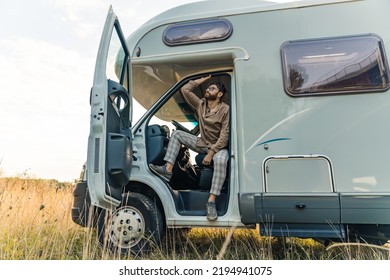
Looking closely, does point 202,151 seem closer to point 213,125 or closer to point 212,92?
point 213,125

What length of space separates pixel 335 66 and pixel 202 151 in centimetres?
161

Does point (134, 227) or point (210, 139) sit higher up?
point (210, 139)

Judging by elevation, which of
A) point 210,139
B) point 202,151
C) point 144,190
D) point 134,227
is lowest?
point 134,227

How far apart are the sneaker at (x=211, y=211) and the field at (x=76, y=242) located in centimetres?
24

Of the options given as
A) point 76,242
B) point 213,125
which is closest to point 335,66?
point 213,125

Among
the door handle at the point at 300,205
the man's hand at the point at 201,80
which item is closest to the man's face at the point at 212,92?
the man's hand at the point at 201,80

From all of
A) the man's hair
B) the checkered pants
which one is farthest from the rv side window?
the checkered pants

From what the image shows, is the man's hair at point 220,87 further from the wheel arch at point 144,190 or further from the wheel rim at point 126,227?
the wheel rim at point 126,227

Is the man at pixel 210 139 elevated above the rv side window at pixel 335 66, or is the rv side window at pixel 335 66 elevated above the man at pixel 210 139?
the rv side window at pixel 335 66

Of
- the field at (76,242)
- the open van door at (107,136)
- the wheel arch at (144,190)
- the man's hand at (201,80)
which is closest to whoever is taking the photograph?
the open van door at (107,136)

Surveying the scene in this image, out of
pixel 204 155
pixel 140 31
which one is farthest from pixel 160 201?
pixel 140 31

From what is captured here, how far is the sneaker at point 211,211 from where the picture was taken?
2934 mm

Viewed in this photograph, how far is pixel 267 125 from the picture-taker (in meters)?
2.92
